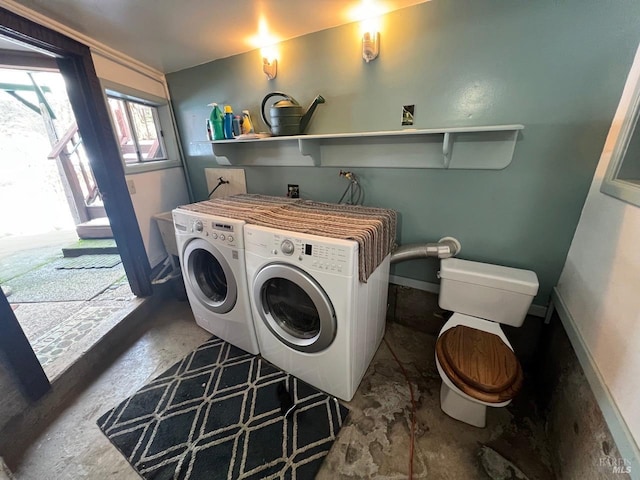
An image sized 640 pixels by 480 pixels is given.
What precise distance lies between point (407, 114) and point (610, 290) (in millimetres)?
1208

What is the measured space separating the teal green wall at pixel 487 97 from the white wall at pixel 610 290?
0.29 feet

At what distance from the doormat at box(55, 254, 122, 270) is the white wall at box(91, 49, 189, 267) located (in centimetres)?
99

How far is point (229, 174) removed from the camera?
7.43 ft

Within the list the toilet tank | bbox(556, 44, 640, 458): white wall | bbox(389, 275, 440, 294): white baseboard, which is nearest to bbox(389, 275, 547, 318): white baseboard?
bbox(389, 275, 440, 294): white baseboard

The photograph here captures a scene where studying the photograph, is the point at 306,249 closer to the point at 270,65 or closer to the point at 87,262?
the point at 270,65

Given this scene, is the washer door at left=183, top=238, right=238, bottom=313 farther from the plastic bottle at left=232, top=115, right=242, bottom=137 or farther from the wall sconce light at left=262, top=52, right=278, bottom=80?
the wall sconce light at left=262, top=52, right=278, bottom=80

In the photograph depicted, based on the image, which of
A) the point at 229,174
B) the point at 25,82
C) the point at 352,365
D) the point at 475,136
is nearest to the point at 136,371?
the point at 352,365

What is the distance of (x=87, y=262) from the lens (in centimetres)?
287

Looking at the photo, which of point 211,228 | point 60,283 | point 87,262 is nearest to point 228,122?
point 211,228

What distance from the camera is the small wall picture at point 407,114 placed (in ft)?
4.71

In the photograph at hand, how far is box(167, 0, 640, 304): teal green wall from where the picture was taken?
3.51 feet

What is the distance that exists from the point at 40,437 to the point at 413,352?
6.86ft

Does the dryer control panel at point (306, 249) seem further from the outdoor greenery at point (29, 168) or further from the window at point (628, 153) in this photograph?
the outdoor greenery at point (29, 168)

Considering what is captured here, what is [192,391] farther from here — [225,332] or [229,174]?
[229,174]
